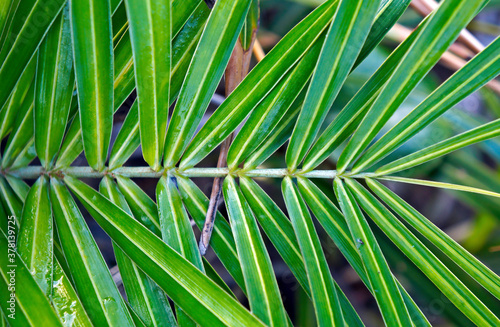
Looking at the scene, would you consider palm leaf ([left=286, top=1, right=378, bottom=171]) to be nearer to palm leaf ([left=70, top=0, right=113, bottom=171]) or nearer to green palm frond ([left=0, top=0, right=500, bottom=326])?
green palm frond ([left=0, top=0, right=500, bottom=326])

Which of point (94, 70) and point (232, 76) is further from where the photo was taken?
point (232, 76)

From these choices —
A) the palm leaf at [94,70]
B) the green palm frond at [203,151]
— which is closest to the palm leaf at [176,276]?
the green palm frond at [203,151]

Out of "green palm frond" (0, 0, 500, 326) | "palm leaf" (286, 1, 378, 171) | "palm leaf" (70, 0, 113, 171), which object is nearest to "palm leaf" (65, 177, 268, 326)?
"green palm frond" (0, 0, 500, 326)

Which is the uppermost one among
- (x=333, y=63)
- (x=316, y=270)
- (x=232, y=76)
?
(x=232, y=76)

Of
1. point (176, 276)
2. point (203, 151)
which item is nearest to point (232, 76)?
point (203, 151)

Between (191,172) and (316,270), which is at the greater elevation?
(191,172)

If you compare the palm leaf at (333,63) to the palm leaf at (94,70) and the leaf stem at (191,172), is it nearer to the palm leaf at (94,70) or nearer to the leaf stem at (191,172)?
the leaf stem at (191,172)

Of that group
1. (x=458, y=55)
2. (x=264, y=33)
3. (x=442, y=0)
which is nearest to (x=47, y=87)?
(x=442, y=0)

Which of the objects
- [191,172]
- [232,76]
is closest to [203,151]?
[191,172]

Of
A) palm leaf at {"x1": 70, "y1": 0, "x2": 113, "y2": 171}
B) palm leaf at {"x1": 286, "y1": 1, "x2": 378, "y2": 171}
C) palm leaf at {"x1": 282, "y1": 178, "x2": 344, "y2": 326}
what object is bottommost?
palm leaf at {"x1": 282, "y1": 178, "x2": 344, "y2": 326}

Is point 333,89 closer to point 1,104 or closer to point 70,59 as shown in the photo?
point 70,59

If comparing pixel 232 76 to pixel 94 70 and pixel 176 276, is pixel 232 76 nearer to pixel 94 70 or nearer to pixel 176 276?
pixel 94 70
